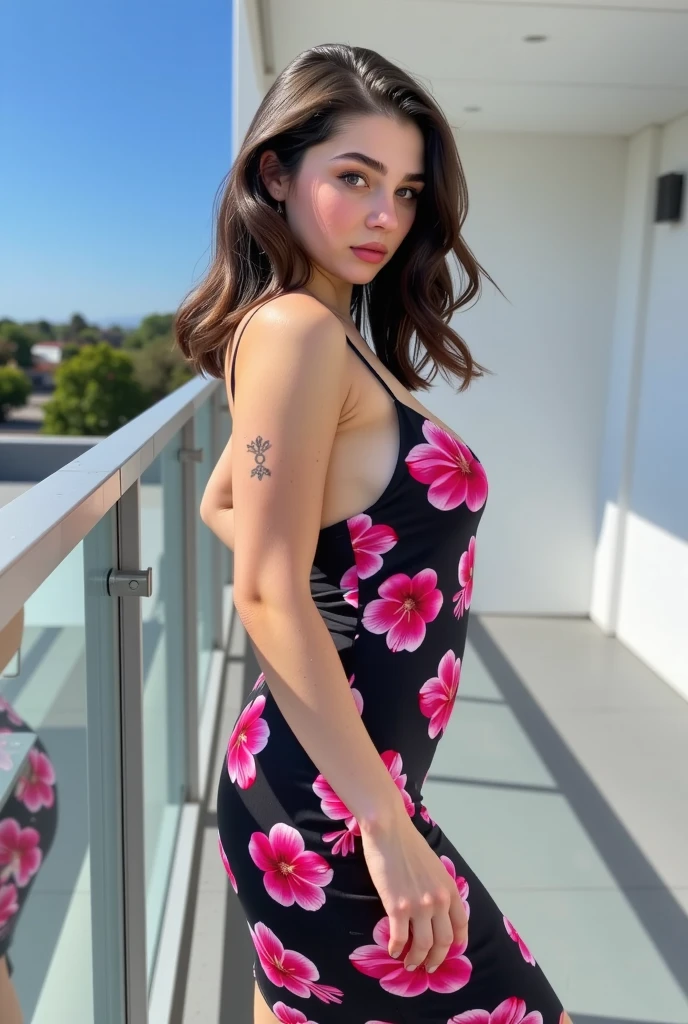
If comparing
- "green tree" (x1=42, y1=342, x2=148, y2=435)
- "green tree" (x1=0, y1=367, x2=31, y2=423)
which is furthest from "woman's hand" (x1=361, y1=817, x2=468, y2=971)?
"green tree" (x1=0, y1=367, x2=31, y2=423)

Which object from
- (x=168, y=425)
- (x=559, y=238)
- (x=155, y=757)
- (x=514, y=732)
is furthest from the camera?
(x=559, y=238)

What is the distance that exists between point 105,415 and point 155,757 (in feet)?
73.6

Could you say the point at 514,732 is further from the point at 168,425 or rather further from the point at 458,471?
the point at 458,471

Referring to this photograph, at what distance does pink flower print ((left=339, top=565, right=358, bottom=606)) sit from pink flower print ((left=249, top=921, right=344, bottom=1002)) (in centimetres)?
40

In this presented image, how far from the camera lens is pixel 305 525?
0.96 meters

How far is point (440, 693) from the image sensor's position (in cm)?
111

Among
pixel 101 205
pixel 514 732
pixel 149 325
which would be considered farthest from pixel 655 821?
pixel 101 205

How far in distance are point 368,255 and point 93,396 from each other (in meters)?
23.8

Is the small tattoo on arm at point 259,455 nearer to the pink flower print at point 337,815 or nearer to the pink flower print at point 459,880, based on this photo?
the pink flower print at point 337,815

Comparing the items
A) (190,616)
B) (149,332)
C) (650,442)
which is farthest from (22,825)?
(149,332)

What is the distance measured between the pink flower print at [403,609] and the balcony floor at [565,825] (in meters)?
1.37

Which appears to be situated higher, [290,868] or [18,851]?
[18,851]

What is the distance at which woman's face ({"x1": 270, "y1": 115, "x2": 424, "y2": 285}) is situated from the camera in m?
1.12

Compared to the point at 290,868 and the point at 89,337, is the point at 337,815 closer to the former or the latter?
the point at 290,868
